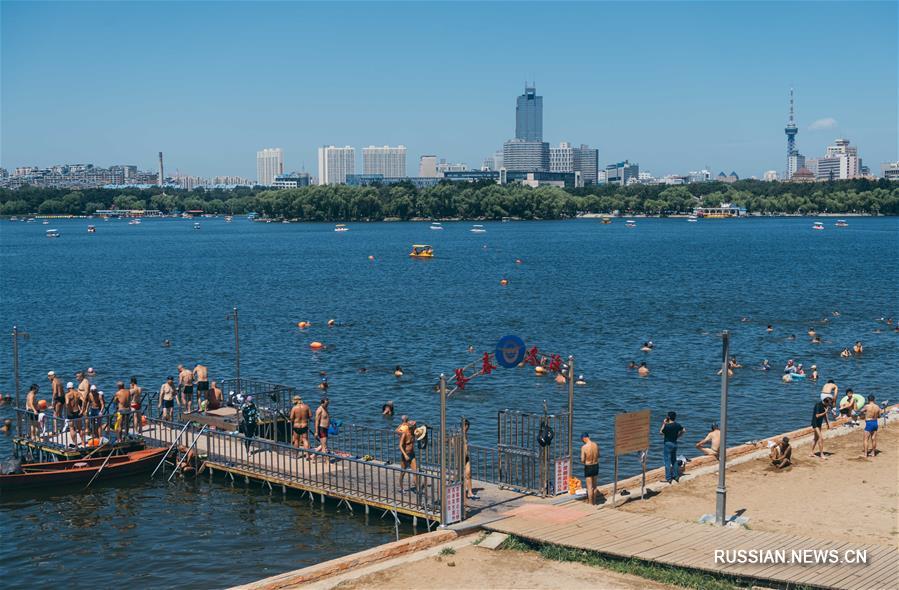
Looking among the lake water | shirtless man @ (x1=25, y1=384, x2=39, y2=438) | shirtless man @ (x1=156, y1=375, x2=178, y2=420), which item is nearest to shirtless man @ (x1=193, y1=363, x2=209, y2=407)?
shirtless man @ (x1=156, y1=375, x2=178, y2=420)

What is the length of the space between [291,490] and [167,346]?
31.6m

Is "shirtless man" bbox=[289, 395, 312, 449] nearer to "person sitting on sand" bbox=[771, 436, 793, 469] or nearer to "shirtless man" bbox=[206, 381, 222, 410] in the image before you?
"shirtless man" bbox=[206, 381, 222, 410]

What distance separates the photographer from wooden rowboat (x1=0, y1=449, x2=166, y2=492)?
27.1 m

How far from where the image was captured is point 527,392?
41531 millimetres

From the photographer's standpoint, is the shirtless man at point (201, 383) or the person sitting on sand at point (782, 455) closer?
the person sitting on sand at point (782, 455)

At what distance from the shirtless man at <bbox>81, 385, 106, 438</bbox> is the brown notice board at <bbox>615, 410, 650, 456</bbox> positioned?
16279 millimetres

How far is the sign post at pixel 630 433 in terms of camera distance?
21953mm

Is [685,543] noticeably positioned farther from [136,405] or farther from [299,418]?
[136,405]

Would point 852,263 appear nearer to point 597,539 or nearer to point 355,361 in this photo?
point 355,361

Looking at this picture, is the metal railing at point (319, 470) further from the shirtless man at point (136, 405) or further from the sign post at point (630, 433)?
the sign post at point (630, 433)

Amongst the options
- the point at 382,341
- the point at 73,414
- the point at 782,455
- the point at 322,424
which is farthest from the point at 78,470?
the point at 382,341

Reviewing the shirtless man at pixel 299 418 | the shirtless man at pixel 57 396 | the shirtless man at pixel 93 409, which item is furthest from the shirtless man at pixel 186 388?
the shirtless man at pixel 299 418

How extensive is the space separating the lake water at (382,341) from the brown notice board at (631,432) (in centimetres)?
Result: 555

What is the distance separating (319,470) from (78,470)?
24.6ft
